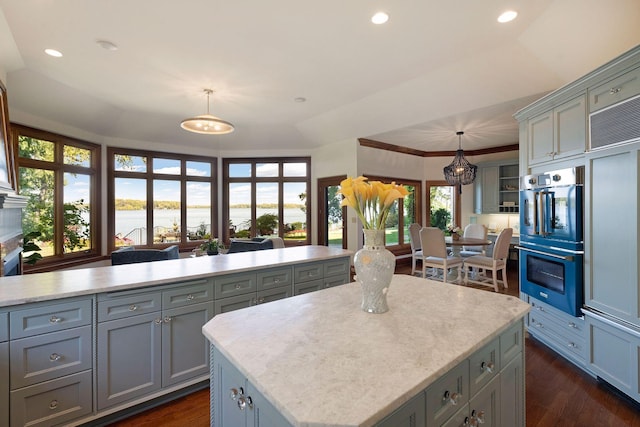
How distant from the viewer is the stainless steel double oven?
245 cm

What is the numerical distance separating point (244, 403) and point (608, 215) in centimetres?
285

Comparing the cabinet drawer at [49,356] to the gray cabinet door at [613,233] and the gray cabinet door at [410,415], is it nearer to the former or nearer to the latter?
the gray cabinet door at [410,415]

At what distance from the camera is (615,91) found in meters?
2.14

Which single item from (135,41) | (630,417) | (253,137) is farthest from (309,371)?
(253,137)

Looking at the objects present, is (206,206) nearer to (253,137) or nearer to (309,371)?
(253,137)

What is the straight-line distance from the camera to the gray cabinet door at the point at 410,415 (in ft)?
2.61

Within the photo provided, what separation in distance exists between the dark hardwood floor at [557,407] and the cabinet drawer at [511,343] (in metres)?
0.96

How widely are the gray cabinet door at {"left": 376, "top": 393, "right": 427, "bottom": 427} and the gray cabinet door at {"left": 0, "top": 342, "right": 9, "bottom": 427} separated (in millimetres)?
2047

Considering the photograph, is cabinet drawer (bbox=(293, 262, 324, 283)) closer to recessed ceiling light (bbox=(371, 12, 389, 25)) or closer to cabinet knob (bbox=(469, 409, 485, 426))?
cabinet knob (bbox=(469, 409, 485, 426))

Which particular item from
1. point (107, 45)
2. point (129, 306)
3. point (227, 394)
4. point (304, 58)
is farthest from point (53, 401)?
point (304, 58)

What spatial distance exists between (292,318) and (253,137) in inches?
220

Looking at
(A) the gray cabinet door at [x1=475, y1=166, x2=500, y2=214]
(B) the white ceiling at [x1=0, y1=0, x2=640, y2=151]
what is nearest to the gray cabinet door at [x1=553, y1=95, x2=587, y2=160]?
(B) the white ceiling at [x1=0, y1=0, x2=640, y2=151]

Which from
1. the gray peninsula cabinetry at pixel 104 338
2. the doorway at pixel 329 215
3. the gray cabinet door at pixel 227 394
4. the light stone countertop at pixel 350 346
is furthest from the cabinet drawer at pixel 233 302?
the doorway at pixel 329 215

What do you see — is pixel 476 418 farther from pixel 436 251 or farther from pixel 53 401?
pixel 436 251
